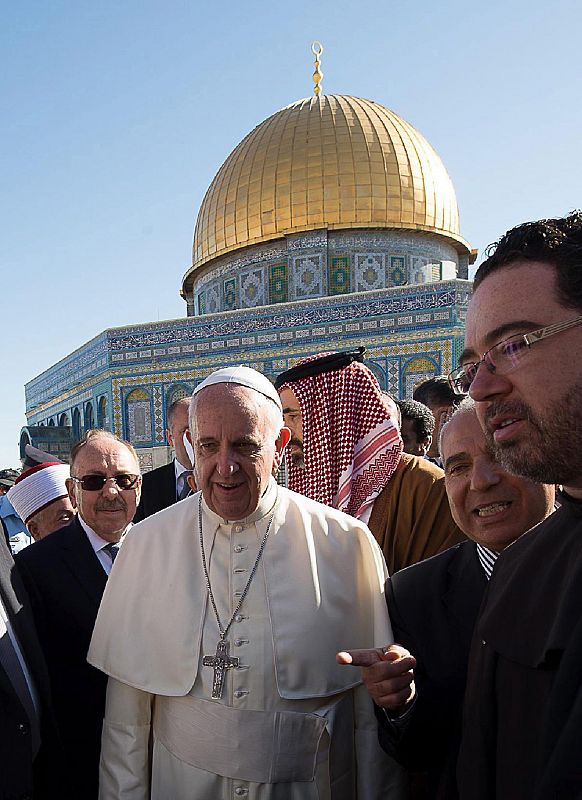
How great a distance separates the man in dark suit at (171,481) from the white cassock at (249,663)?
2263 mm

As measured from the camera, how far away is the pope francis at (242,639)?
1730 millimetres

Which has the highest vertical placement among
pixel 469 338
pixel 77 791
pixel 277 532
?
pixel 469 338

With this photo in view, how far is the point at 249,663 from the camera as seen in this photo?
5.83ft

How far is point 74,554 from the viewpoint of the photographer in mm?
2352

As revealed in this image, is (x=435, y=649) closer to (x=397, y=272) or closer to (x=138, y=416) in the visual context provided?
(x=138, y=416)

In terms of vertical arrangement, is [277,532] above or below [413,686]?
above

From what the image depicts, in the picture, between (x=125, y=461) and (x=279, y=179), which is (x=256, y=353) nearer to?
(x=279, y=179)

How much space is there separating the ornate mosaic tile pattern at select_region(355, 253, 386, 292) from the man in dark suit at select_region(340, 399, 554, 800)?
15.7 metres

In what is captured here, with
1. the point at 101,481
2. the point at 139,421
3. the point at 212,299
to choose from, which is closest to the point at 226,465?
the point at 101,481

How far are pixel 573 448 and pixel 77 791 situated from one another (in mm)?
1773

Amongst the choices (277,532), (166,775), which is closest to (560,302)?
(277,532)

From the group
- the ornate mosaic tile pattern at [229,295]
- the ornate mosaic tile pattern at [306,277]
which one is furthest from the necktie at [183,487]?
the ornate mosaic tile pattern at [229,295]

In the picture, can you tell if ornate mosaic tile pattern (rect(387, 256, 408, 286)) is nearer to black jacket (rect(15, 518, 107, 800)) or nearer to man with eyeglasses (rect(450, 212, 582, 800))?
black jacket (rect(15, 518, 107, 800))

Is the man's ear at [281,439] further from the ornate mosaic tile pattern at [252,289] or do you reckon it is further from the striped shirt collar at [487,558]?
the ornate mosaic tile pattern at [252,289]
